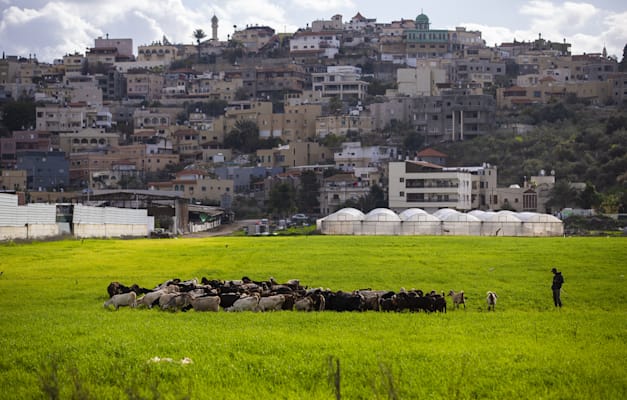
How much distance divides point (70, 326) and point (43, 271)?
15.0 meters

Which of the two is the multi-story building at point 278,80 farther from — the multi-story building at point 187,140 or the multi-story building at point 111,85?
the multi-story building at point 111,85

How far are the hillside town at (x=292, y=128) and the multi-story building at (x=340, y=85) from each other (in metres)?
0.24

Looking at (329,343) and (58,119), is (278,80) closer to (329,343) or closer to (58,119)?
(58,119)

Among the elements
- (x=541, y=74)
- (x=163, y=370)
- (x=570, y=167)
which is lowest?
(x=163, y=370)

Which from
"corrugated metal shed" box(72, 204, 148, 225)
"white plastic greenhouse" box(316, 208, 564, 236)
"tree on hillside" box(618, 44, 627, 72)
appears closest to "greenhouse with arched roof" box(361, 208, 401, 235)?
"white plastic greenhouse" box(316, 208, 564, 236)

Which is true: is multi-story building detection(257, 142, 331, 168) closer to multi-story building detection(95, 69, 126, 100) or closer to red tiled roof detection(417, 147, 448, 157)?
red tiled roof detection(417, 147, 448, 157)

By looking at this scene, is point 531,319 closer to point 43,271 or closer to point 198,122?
point 43,271

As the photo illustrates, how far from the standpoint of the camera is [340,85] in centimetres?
17612

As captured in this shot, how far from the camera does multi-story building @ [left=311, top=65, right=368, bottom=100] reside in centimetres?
17450

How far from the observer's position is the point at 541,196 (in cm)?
10981

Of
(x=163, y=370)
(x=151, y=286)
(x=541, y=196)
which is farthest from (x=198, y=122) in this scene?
(x=163, y=370)

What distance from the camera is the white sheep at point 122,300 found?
1016 inches

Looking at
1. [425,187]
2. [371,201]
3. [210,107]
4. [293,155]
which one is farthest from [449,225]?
[210,107]

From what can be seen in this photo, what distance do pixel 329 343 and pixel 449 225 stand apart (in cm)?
5883
